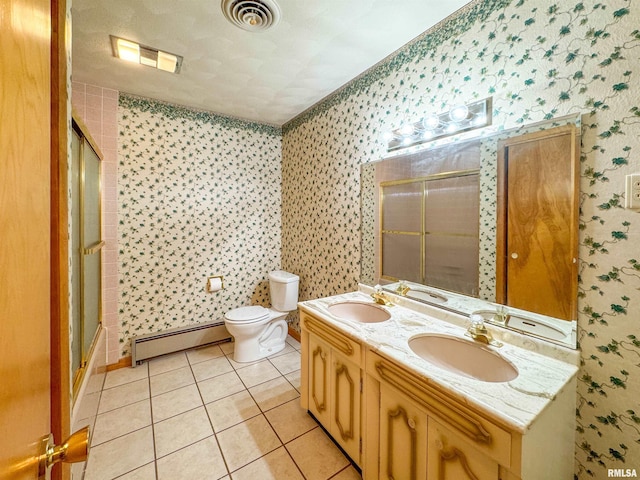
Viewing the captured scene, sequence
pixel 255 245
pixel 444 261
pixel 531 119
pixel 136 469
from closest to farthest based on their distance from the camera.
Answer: pixel 531 119 → pixel 136 469 → pixel 444 261 → pixel 255 245

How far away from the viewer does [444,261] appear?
65.6 inches

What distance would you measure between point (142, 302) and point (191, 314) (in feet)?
1.54

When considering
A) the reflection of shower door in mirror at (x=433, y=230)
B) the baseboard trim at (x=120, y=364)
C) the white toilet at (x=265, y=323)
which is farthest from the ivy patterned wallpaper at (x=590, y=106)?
the baseboard trim at (x=120, y=364)

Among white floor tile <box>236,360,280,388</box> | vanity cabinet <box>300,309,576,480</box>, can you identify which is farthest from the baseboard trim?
vanity cabinet <box>300,309,576,480</box>

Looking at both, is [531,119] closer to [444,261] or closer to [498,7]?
[498,7]

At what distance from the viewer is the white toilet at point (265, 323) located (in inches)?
102

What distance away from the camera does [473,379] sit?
3.37 ft

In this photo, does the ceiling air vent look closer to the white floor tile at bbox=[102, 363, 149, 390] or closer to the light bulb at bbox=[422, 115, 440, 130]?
the light bulb at bbox=[422, 115, 440, 130]

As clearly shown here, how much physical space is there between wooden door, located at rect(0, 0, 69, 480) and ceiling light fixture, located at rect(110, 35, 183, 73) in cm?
161

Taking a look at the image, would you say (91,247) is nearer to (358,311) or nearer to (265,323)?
(265,323)

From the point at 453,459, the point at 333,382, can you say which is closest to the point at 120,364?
the point at 333,382

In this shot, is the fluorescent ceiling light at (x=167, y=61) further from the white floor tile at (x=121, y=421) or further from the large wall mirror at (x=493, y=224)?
the white floor tile at (x=121, y=421)

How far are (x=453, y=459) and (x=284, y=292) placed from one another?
212cm

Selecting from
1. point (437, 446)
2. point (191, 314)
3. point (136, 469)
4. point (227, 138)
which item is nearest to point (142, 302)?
point (191, 314)
